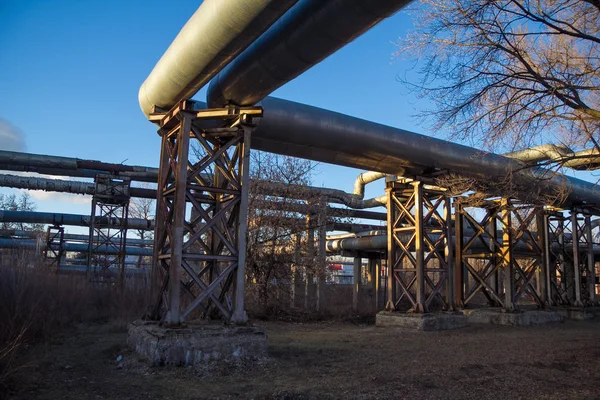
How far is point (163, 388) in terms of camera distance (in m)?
5.49

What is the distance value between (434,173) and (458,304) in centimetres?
548

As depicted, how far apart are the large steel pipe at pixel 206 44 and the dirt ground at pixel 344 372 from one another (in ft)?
13.5

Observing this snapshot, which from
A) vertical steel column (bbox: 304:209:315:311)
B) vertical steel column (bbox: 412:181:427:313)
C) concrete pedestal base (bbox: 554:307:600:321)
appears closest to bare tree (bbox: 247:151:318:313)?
vertical steel column (bbox: 304:209:315:311)

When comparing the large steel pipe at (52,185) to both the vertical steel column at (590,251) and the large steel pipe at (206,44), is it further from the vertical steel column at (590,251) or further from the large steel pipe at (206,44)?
the vertical steel column at (590,251)

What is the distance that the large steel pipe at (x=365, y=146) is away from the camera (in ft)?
29.7

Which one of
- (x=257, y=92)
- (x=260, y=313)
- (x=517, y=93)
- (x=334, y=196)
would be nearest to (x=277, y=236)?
(x=260, y=313)

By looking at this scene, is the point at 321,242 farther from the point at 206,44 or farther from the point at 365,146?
the point at 206,44

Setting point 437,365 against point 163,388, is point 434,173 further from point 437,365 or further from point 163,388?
point 163,388

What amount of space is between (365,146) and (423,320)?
14.7 ft

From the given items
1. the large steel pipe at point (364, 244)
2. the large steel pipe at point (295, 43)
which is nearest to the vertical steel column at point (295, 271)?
the large steel pipe at point (364, 244)

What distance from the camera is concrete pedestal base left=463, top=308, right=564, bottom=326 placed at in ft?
45.4

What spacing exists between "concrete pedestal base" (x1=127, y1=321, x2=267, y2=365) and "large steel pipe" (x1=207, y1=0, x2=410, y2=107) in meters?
3.65

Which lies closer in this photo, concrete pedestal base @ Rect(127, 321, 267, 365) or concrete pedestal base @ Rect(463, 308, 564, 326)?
concrete pedestal base @ Rect(127, 321, 267, 365)

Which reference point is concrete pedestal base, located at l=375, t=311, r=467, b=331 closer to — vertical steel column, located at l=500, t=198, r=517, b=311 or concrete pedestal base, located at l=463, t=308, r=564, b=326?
concrete pedestal base, located at l=463, t=308, r=564, b=326
